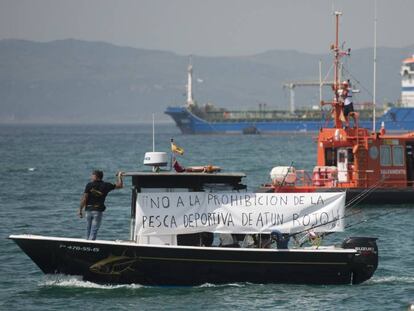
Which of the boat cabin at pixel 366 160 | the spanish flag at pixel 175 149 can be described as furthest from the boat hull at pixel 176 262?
the boat cabin at pixel 366 160

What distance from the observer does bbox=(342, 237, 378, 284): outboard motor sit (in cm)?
2438

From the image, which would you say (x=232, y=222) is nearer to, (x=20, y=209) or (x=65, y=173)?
(x=20, y=209)

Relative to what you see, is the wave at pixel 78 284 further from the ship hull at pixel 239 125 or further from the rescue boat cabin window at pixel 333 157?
the ship hull at pixel 239 125

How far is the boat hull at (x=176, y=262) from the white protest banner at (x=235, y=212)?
2.28 ft

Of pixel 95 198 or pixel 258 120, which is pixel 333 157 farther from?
pixel 258 120

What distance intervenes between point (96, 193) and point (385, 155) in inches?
767

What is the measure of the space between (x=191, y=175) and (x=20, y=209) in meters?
19.4

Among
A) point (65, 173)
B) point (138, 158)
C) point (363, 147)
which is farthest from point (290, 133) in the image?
point (363, 147)

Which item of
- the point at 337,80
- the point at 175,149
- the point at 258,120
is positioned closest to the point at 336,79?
the point at 337,80

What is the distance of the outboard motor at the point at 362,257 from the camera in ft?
80.0

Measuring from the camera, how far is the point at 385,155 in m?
41.8

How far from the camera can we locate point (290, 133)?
152 meters

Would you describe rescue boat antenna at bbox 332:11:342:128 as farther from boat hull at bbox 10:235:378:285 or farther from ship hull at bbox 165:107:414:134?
ship hull at bbox 165:107:414:134

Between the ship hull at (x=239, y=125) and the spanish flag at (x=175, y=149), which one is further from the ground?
the ship hull at (x=239, y=125)
